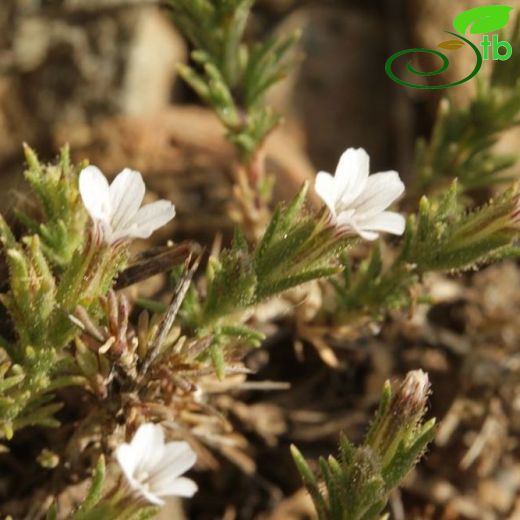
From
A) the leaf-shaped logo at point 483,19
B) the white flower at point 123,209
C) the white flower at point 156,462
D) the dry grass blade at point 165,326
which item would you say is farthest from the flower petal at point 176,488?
the leaf-shaped logo at point 483,19

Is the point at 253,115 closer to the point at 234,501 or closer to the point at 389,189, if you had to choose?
the point at 389,189

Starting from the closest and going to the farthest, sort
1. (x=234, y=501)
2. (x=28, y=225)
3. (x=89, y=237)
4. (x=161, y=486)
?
(x=161, y=486) → (x=89, y=237) → (x=28, y=225) → (x=234, y=501)

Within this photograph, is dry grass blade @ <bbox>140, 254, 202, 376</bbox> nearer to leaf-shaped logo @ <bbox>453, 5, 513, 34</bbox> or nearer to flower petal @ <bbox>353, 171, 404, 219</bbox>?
flower petal @ <bbox>353, 171, 404, 219</bbox>

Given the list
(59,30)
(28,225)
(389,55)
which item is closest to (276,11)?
Answer: (389,55)

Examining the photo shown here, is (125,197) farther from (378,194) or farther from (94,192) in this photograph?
(378,194)

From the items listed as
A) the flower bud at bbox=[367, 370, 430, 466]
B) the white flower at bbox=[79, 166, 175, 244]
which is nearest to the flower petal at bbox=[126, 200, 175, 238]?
the white flower at bbox=[79, 166, 175, 244]

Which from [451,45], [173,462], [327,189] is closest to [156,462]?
[173,462]

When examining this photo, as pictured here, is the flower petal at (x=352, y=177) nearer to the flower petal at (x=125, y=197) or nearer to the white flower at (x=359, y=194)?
the white flower at (x=359, y=194)
